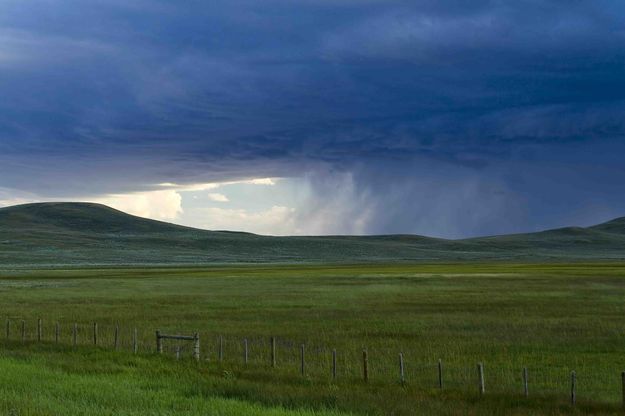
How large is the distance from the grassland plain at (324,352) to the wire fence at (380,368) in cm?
9

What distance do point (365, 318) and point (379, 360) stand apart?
50.6 ft

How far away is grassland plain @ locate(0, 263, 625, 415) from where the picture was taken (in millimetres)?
21047

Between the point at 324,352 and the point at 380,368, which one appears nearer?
the point at 380,368

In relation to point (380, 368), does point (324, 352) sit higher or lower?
higher

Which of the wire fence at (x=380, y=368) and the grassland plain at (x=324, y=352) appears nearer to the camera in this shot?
the grassland plain at (x=324, y=352)

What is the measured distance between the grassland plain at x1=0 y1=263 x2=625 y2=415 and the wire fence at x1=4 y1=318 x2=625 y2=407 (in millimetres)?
87

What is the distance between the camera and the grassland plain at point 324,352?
21.0 m

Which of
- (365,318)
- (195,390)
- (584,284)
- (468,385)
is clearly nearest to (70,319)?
(365,318)

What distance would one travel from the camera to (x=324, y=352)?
32.0 m

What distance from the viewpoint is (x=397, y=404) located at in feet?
67.6

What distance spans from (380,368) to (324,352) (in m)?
4.21

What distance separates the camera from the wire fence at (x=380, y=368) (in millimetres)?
23828

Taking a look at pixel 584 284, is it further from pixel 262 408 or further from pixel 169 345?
pixel 262 408

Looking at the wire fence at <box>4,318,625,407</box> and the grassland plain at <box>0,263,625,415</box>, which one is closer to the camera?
the grassland plain at <box>0,263,625,415</box>
